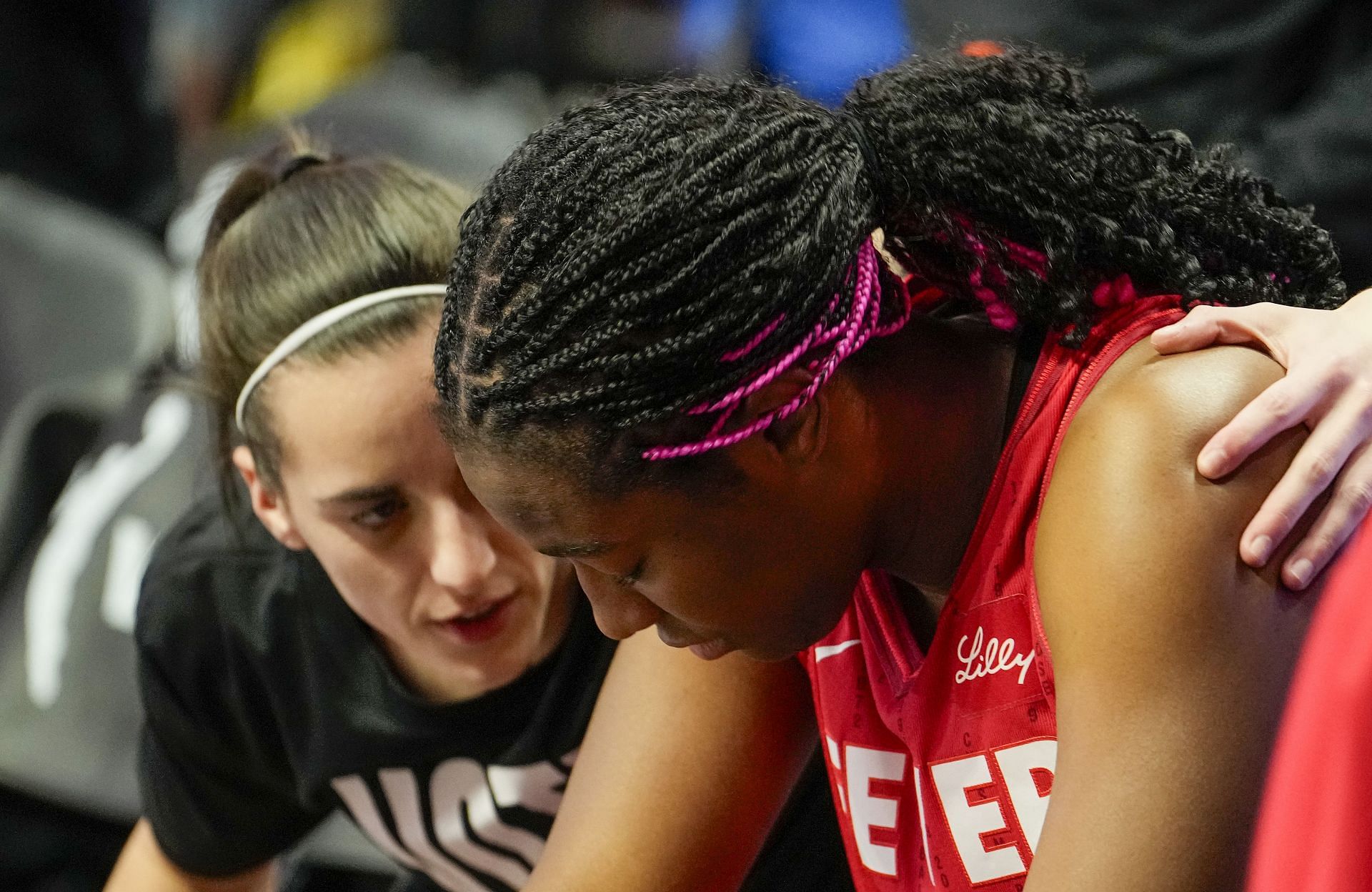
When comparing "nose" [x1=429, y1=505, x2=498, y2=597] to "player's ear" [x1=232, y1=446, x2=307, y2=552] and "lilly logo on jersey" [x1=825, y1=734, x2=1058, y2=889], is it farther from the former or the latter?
"lilly logo on jersey" [x1=825, y1=734, x2=1058, y2=889]

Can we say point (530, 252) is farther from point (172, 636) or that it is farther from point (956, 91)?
point (172, 636)

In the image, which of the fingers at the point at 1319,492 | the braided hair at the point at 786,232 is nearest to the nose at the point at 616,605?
the braided hair at the point at 786,232

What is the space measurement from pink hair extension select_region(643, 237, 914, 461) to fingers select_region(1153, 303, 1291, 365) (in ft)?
0.49

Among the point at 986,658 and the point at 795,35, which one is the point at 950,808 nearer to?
the point at 986,658

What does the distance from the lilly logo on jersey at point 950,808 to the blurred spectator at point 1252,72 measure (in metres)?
1.01

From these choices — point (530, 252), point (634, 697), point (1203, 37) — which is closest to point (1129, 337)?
point (530, 252)

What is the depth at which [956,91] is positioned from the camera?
3.00ft

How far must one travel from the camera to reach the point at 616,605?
37.0 inches

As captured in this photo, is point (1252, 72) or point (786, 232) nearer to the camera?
point (786, 232)

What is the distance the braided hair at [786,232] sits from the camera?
83cm

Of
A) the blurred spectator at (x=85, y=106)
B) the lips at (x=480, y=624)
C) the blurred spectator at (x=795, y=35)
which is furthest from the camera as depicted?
the blurred spectator at (x=85, y=106)

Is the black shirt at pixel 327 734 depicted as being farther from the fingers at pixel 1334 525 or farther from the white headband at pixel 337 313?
the fingers at pixel 1334 525

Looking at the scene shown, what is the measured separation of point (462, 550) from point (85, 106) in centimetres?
203

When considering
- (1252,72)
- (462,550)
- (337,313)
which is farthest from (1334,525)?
(1252,72)
